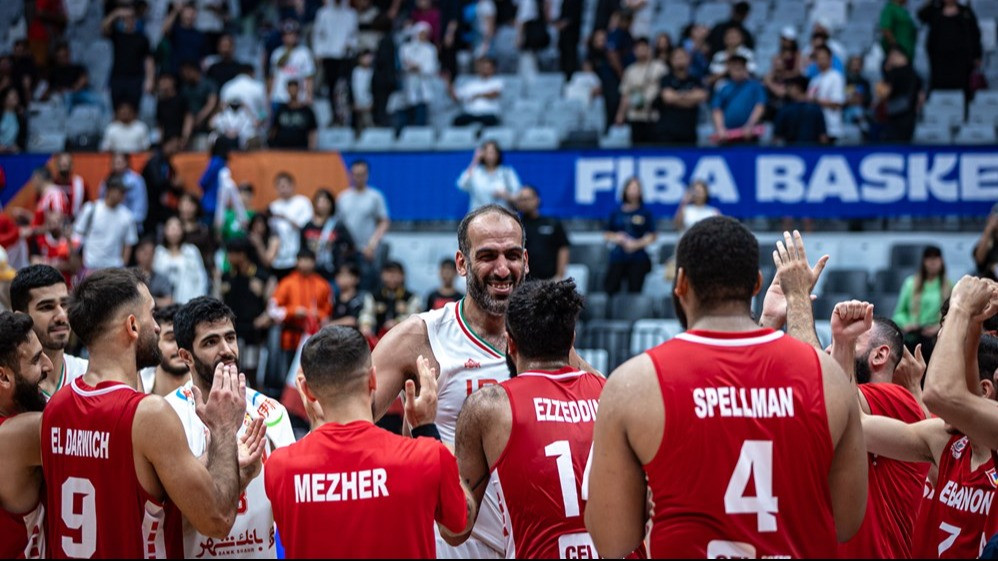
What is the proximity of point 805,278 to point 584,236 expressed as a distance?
11544 mm

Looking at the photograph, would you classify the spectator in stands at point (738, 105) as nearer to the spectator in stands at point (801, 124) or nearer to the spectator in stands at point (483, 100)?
the spectator in stands at point (801, 124)

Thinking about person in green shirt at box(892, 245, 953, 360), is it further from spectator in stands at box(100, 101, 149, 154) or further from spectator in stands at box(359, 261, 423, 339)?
spectator in stands at box(100, 101, 149, 154)

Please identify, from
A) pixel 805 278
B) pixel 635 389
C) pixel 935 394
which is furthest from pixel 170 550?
pixel 935 394

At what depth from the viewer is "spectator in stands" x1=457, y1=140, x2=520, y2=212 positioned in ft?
51.8

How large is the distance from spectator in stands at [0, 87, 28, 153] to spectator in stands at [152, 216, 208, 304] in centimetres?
627

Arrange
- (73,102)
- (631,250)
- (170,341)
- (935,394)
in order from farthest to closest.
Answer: (73,102), (631,250), (170,341), (935,394)

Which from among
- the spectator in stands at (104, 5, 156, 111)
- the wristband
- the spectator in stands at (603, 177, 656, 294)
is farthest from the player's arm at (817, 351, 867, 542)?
the spectator in stands at (104, 5, 156, 111)

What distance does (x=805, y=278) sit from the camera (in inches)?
209

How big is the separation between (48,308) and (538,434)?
353 centimetres

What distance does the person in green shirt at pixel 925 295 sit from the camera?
1320cm

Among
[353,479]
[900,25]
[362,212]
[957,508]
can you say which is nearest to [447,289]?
[362,212]

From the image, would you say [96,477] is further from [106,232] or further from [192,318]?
[106,232]

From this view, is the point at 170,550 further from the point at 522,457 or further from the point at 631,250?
the point at 631,250

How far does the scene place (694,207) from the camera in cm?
1534
